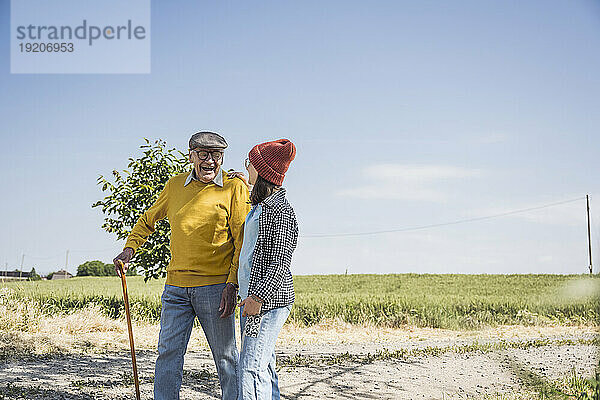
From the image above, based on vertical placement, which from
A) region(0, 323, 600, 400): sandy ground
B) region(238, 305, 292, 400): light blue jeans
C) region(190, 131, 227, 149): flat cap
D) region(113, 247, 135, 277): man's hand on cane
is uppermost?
region(190, 131, 227, 149): flat cap

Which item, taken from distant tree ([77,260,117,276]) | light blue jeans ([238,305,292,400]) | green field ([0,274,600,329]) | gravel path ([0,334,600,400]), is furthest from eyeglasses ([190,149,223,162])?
distant tree ([77,260,117,276])

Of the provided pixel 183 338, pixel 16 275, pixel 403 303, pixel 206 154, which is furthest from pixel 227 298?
pixel 16 275

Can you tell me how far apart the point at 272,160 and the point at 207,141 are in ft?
2.11

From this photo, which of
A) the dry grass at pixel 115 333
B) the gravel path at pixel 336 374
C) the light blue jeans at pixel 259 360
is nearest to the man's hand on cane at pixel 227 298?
the light blue jeans at pixel 259 360

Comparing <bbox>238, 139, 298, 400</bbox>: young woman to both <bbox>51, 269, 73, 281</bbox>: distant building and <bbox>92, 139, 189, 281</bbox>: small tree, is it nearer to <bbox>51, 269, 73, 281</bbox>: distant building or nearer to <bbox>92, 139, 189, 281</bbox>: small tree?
<bbox>92, 139, 189, 281</bbox>: small tree

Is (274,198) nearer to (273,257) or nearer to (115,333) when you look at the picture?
(273,257)

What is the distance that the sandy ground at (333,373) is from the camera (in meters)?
4.85

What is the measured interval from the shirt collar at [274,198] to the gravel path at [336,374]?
230cm

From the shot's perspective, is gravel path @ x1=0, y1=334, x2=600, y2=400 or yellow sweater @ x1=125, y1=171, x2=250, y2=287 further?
gravel path @ x1=0, y1=334, x2=600, y2=400

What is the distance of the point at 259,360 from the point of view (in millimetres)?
2877

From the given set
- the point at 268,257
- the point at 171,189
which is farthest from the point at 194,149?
the point at 268,257

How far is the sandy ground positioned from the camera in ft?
15.9

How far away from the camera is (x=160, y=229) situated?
22.2 feet

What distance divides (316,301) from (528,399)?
6.45 metres
